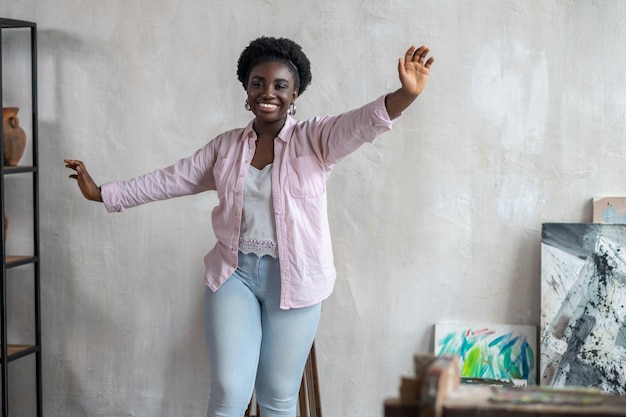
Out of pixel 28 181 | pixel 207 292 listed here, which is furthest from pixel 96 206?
pixel 207 292

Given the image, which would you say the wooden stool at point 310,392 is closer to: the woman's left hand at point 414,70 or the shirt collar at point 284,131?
the shirt collar at point 284,131

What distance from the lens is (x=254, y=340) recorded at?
257cm

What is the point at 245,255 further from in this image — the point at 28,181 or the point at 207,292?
the point at 28,181

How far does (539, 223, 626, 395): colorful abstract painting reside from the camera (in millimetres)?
3100

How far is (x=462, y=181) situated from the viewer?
3266 millimetres

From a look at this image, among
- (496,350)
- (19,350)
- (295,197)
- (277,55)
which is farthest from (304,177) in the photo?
(19,350)

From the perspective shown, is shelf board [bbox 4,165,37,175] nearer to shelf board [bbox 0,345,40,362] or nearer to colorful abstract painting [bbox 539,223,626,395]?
shelf board [bbox 0,345,40,362]

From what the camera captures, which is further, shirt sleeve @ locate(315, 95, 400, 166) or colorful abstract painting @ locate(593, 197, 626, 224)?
colorful abstract painting @ locate(593, 197, 626, 224)

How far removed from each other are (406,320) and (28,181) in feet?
5.91

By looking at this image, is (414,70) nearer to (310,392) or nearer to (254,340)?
(254,340)

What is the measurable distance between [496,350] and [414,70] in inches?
56.5

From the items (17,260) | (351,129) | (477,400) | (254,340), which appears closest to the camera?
(477,400)

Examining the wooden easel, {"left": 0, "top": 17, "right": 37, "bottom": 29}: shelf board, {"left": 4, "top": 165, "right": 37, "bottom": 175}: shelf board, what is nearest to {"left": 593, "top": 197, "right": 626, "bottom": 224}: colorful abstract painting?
the wooden easel

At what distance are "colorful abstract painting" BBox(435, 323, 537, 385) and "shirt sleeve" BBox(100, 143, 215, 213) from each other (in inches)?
49.3
